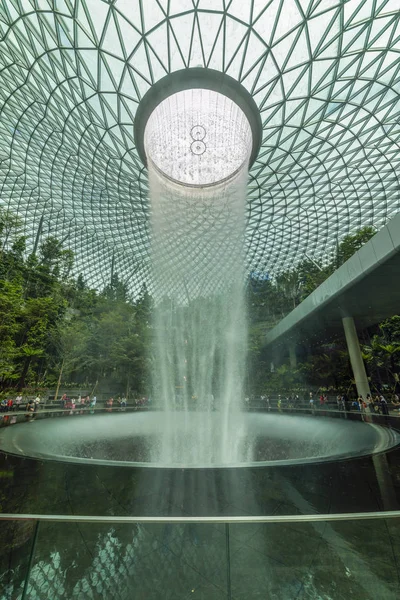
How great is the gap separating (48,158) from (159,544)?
1460 inches

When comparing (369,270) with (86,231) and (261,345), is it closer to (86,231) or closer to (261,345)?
(261,345)

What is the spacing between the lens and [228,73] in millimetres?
19234

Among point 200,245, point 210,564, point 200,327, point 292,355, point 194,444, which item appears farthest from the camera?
point 200,245

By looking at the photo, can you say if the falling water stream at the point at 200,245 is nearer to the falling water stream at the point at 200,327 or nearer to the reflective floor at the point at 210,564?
the falling water stream at the point at 200,327

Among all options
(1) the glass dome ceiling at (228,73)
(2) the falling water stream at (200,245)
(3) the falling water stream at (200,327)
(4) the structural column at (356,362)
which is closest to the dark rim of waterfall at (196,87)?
(1) the glass dome ceiling at (228,73)

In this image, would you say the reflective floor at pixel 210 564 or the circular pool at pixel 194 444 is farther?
the circular pool at pixel 194 444

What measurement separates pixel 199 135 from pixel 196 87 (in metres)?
4.09

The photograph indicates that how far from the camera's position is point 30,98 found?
2325cm

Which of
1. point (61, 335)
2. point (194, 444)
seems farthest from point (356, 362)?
point (61, 335)

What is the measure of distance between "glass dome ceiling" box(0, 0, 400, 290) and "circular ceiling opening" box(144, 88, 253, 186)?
1.95 metres

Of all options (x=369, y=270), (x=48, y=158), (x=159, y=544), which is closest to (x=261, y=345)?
(x=369, y=270)

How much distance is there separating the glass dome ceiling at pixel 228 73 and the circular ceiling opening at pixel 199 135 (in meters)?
1.95

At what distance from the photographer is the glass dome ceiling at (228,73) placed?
16516 mm

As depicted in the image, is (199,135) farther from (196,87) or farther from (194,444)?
(194,444)
